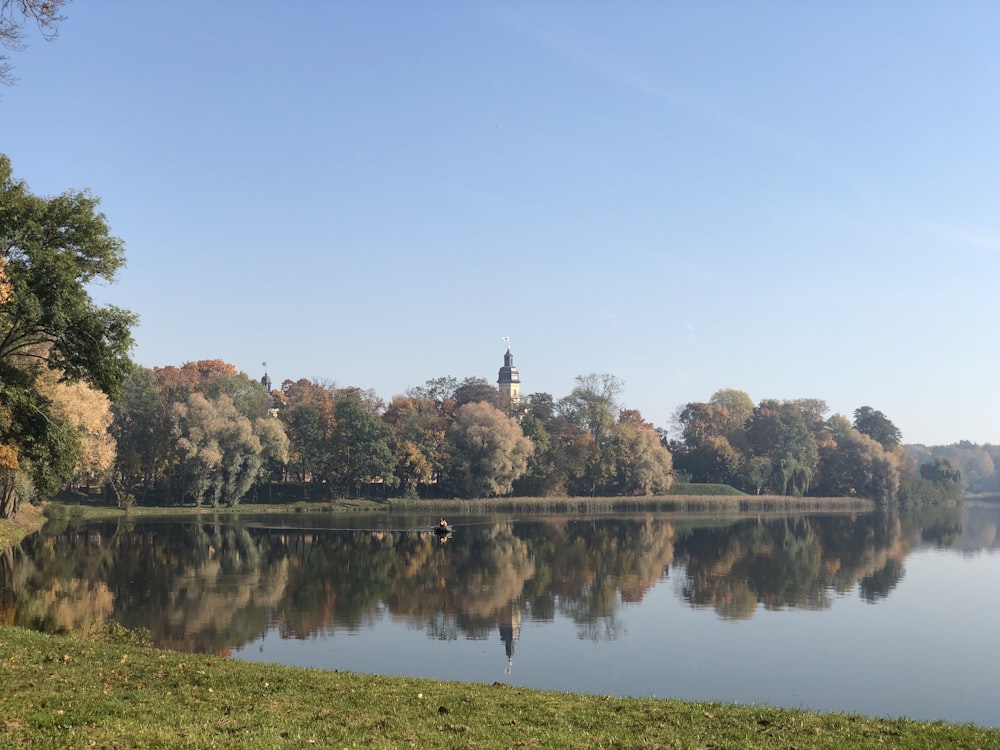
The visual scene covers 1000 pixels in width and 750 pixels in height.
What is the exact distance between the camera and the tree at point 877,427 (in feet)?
475

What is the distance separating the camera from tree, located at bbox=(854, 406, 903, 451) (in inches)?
5704

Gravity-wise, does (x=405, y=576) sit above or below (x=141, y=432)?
below

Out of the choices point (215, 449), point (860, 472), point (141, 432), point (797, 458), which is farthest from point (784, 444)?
point (141, 432)

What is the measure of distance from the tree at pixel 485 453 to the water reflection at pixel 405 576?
2869 centimetres

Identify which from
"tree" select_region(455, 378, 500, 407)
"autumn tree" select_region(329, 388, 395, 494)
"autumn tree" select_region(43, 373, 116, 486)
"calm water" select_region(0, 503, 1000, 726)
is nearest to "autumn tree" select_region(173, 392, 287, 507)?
"autumn tree" select_region(43, 373, 116, 486)

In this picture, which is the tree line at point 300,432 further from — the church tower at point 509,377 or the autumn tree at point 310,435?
the church tower at point 509,377

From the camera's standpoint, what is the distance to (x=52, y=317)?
30.7 m

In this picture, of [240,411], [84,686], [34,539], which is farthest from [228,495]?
[84,686]

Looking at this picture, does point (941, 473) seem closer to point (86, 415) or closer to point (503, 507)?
point (503, 507)

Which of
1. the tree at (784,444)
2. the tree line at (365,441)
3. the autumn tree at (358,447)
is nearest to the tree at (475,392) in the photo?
the tree line at (365,441)

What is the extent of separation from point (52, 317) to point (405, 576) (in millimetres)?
18964

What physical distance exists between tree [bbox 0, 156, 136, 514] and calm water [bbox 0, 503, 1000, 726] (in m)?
5.73

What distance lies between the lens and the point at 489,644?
1032 inches

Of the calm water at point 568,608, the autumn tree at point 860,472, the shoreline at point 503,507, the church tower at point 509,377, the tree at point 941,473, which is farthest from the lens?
the church tower at point 509,377
